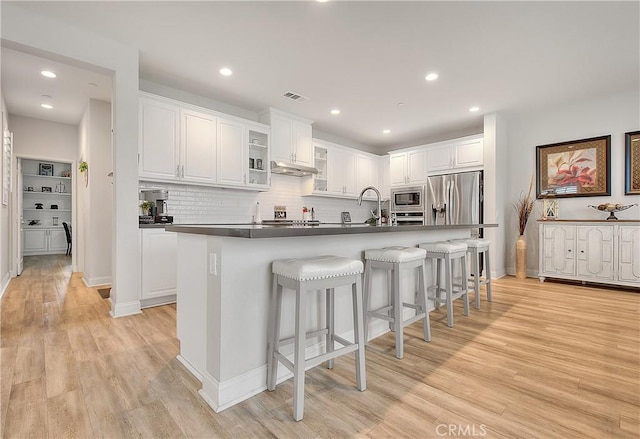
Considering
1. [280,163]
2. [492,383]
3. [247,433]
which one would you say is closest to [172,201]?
[280,163]

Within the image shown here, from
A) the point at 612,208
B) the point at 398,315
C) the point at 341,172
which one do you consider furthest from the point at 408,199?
the point at 398,315

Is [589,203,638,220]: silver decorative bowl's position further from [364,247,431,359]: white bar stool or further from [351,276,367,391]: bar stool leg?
[351,276,367,391]: bar stool leg

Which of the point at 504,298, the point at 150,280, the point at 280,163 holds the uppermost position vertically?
the point at 280,163

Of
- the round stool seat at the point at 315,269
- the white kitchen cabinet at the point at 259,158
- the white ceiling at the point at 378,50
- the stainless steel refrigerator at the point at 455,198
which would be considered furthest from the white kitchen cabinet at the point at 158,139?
the stainless steel refrigerator at the point at 455,198

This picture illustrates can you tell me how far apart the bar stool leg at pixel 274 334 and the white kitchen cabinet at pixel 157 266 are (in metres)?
1.95

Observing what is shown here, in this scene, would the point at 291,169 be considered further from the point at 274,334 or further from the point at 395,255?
the point at 274,334

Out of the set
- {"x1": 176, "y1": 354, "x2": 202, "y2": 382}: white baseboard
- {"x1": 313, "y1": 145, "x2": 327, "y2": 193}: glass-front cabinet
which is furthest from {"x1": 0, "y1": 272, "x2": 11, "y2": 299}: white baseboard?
{"x1": 313, "y1": 145, "x2": 327, "y2": 193}: glass-front cabinet

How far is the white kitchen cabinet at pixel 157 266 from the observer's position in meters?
3.16

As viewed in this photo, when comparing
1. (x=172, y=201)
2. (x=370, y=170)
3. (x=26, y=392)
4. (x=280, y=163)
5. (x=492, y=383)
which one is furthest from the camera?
(x=370, y=170)

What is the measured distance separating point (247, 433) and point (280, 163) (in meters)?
3.84

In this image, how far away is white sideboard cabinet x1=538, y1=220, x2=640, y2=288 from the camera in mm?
3920

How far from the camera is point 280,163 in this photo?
468cm

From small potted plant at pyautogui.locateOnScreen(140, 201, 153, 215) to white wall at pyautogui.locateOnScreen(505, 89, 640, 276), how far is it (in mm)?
5662

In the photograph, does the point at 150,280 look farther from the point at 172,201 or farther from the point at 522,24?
the point at 522,24
